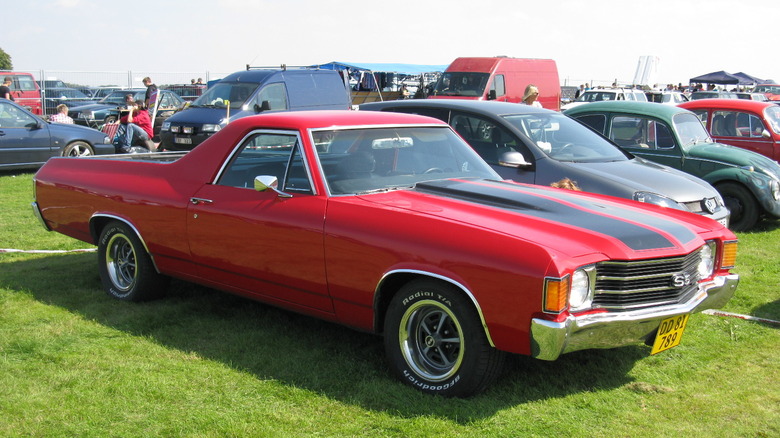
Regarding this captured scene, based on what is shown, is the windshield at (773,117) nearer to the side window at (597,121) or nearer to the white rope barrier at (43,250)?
the side window at (597,121)

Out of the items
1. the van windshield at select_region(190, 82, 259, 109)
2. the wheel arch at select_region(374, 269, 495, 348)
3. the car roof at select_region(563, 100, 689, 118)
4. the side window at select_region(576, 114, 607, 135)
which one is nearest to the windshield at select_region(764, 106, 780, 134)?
the car roof at select_region(563, 100, 689, 118)

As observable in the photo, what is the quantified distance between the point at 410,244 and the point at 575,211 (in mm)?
1035

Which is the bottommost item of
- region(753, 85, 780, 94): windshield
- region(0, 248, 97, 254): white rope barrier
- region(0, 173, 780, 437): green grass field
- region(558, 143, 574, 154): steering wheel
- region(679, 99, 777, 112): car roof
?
region(0, 173, 780, 437): green grass field

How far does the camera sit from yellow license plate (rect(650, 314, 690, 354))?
4.14 metres

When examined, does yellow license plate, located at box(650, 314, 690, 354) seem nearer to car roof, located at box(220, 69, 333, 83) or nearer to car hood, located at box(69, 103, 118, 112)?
car roof, located at box(220, 69, 333, 83)

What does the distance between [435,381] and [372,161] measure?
154cm

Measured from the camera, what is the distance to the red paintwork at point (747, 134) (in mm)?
11992

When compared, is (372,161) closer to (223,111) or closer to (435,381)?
(435,381)

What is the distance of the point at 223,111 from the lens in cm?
1545

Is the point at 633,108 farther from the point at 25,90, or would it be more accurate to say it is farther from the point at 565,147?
the point at 25,90

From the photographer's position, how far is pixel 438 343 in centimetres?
417

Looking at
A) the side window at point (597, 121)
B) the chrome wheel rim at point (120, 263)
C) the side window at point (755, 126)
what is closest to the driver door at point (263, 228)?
the chrome wheel rim at point (120, 263)

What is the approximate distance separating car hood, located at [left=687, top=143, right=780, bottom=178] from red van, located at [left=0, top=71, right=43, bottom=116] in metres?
20.2

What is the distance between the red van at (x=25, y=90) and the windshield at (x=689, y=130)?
19891 mm
